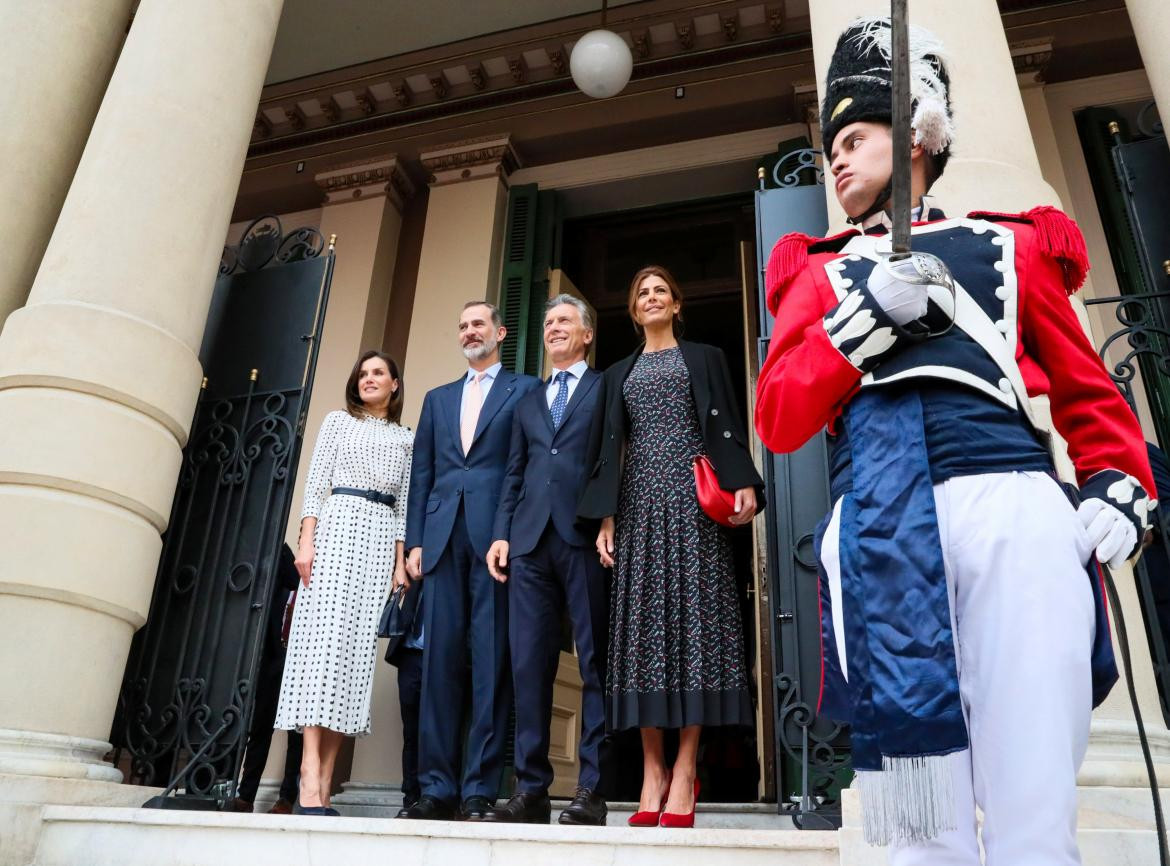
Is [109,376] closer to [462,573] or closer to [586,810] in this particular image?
[462,573]

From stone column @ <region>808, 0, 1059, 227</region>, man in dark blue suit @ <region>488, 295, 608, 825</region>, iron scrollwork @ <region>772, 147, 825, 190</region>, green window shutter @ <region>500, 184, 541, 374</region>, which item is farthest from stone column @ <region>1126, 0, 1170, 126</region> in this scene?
green window shutter @ <region>500, 184, 541, 374</region>

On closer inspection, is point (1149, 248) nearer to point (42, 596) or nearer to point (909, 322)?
point (909, 322)

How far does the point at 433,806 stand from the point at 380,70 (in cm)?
598

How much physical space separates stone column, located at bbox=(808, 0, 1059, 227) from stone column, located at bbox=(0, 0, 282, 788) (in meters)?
2.58

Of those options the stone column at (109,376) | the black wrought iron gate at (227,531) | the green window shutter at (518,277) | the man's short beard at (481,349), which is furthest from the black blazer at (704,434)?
the green window shutter at (518,277)

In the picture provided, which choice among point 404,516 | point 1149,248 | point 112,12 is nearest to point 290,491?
point 404,516

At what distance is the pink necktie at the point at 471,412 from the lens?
4051 mm

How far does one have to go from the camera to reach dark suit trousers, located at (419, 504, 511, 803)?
3527mm

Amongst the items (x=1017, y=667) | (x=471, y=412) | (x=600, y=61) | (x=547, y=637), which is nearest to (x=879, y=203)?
(x=1017, y=667)

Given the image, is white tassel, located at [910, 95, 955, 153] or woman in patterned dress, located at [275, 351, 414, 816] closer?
white tassel, located at [910, 95, 955, 153]

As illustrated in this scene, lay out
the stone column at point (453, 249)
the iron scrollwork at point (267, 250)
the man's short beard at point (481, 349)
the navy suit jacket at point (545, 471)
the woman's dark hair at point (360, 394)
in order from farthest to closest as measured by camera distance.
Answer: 1. the stone column at point (453, 249)
2. the iron scrollwork at point (267, 250)
3. the woman's dark hair at point (360, 394)
4. the man's short beard at point (481, 349)
5. the navy suit jacket at point (545, 471)

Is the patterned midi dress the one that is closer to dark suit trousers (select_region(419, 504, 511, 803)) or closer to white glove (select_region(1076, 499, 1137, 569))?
dark suit trousers (select_region(419, 504, 511, 803))

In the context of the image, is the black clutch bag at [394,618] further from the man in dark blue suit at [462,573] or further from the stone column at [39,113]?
the stone column at [39,113]

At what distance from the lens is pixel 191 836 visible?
9.74 feet
